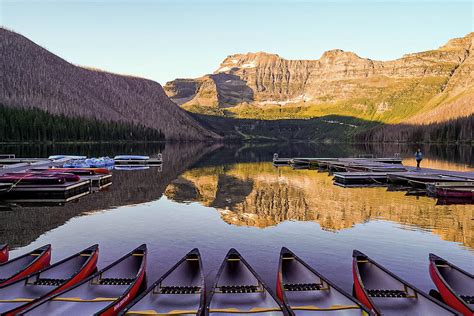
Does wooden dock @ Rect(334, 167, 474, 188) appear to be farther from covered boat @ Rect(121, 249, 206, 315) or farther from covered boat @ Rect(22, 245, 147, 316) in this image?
covered boat @ Rect(22, 245, 147, 316)

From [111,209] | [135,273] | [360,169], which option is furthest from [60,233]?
[360,169]

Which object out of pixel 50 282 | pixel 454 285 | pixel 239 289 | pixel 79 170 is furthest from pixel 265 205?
pixel 79 170

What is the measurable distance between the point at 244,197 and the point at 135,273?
3742 centimetres

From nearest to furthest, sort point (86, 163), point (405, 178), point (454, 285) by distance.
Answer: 1. point (454, 285)
2. point (405, 178)
3. point (86, 163)

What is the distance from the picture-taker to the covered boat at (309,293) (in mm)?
16028

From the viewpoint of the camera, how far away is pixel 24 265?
21.7 metres

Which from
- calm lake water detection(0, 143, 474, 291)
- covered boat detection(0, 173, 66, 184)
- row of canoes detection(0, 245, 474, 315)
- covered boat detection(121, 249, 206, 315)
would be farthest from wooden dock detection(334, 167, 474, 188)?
covered boat detection(121, 249, 206, 315)

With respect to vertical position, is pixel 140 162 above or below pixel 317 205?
above

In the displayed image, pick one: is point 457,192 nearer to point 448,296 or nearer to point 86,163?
point 448,296

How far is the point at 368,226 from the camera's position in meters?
39.2

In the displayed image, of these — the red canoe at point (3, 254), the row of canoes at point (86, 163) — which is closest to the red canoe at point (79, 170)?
the row of canoes at point (86, 163)

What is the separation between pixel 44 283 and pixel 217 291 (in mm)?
7974

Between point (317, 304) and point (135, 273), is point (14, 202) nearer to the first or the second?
point (135, 273)

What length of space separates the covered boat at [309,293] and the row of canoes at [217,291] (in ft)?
0.12
